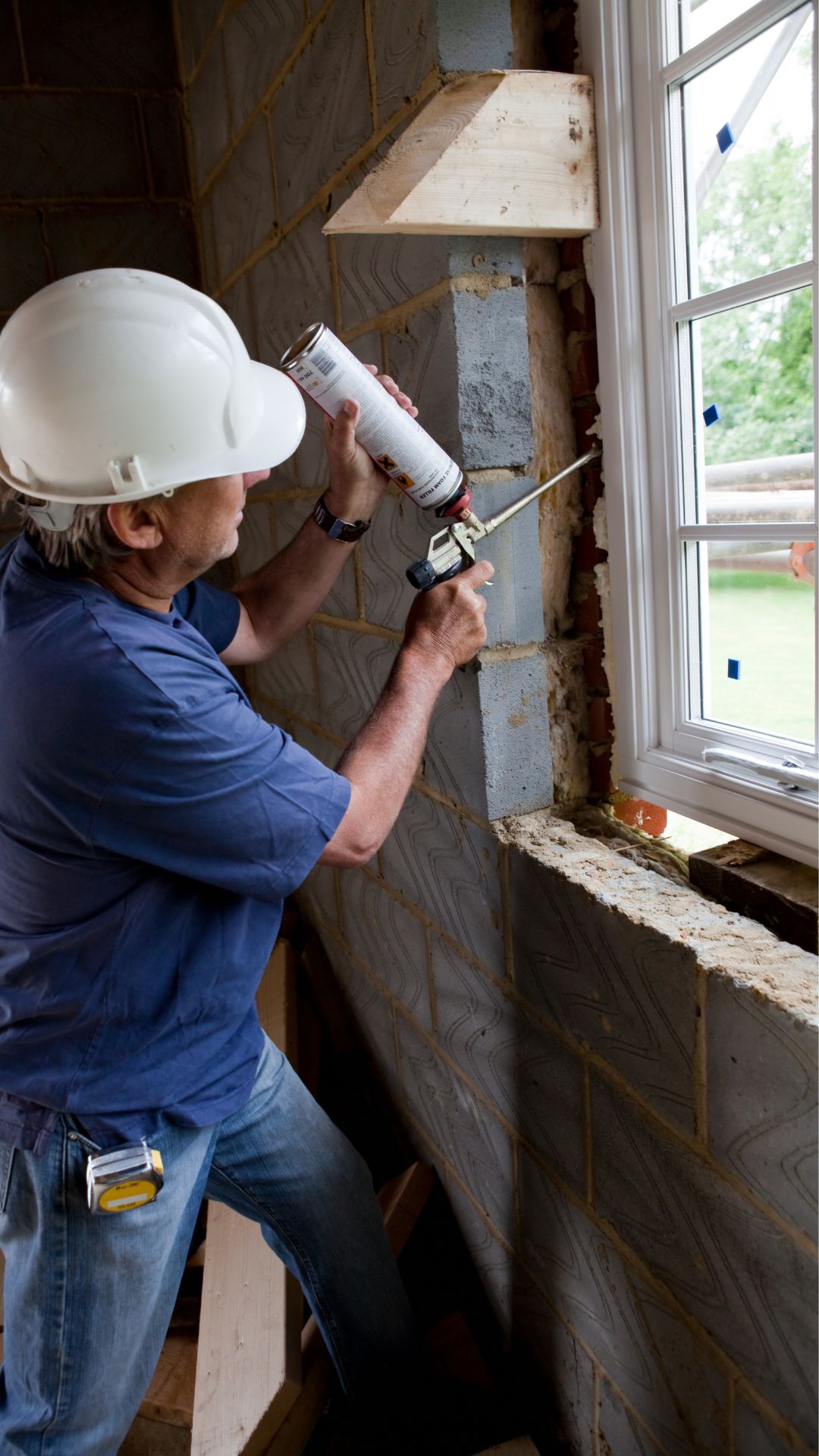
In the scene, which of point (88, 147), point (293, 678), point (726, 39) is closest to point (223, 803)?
point (726, 39)

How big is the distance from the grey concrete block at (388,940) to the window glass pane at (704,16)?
1.52m

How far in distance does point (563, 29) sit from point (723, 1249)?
1.67m

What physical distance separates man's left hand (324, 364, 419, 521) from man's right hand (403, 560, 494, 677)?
0.75ft

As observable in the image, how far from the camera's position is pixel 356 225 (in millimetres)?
1335

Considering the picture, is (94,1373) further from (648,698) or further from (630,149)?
(630,149)

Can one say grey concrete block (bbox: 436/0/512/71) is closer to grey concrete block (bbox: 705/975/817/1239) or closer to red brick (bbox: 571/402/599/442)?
red brick (bbox: 571/402/599/442)

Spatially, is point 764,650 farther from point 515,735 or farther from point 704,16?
point 704,16

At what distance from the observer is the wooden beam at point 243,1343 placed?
1.65m

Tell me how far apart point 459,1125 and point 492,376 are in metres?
1.44

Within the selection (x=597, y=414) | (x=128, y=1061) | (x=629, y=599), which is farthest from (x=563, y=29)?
(x=128, y=1061)

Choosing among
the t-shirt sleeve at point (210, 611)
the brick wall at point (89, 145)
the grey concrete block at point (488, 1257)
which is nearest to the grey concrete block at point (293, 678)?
the t-shirt sleeve at point (210, 611)

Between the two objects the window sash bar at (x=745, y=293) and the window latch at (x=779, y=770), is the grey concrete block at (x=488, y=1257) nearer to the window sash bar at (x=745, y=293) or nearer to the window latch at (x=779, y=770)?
the window latch at (x=779, y=770)

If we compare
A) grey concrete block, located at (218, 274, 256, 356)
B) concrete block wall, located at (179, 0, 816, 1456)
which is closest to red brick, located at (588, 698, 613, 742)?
concrete block wall, located at (179, 0, 816, 1456)

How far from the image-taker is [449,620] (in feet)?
4.45
